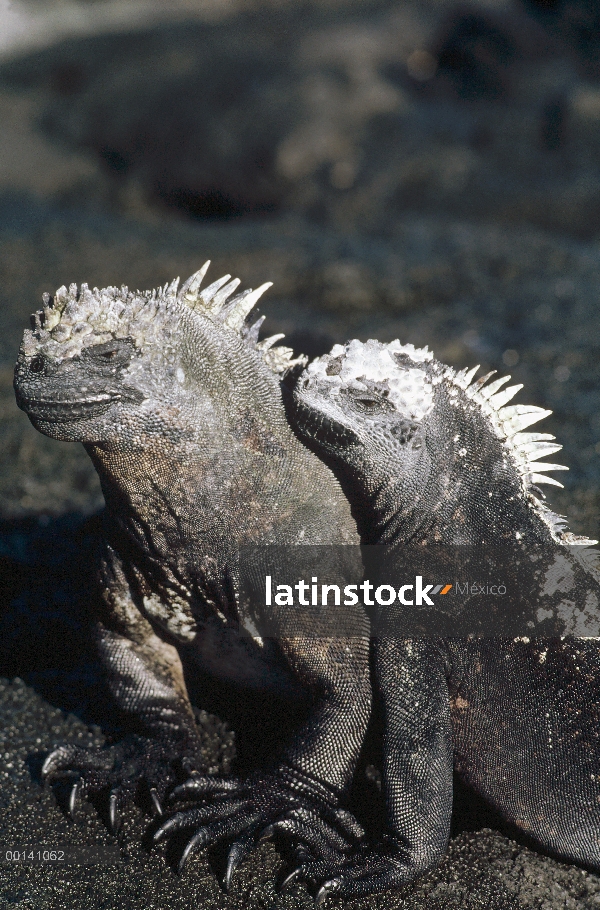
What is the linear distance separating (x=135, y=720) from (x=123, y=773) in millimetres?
201

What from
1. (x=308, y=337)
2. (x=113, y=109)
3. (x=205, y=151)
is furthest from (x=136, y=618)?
(x=113, y=109)

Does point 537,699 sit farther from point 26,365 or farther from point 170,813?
point 26,365

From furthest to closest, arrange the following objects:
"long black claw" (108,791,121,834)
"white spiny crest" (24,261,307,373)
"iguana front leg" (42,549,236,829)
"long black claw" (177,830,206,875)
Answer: "iguana front leg" (42,549,236,829) → "long black claw" (108,791,121,834) → "long black claw" (177,830,206,875) → "white spiny crest" (24,261,307,373)

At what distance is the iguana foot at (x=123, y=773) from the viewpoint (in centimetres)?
271

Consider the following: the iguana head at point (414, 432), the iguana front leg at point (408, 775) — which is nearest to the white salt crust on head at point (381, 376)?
the iguana head at point (414, 432)

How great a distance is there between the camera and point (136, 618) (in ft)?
9.50

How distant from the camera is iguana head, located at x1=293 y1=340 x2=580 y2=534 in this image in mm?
2494

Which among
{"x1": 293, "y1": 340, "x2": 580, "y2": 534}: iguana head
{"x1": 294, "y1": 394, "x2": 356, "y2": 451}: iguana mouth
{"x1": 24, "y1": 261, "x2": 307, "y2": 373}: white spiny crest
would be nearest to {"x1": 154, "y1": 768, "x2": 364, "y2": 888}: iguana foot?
{"x1": 293, "y1": 340, "x2": 580, "y2": 534}: iguana head

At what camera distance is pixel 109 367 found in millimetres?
2436

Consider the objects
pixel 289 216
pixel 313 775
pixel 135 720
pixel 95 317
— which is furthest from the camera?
pixel 289 216

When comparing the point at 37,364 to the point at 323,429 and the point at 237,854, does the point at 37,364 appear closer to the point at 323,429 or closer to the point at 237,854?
the point at 323,429

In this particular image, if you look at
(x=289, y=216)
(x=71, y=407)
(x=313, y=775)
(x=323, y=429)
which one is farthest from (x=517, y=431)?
(x=289, y=216)

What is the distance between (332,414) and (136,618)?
1.03 m

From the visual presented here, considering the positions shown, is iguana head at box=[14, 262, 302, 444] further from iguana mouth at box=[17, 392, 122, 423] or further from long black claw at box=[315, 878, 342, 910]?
long black claw at box=[315, 878, 342, 910]
